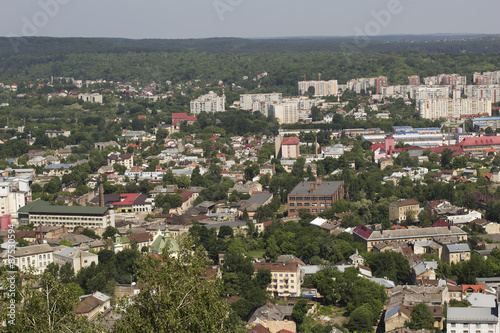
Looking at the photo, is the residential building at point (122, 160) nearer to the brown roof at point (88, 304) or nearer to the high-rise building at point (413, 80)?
the brown roof at point (88, 304)

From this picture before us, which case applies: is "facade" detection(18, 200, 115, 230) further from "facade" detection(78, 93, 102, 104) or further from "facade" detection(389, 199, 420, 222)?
"facade" detection(78, 93, 102, 104)

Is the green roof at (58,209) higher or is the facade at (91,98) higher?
the facade at (91,98)

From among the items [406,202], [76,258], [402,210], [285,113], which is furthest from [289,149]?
[76,258]

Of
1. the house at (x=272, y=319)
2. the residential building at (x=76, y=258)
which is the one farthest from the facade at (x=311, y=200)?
the house at (x=272, y=319)

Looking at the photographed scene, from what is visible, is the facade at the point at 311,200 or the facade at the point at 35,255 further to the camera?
the facade at the point at 311,200

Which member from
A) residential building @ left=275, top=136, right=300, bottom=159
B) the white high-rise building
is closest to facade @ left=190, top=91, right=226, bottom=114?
the white high-rise building

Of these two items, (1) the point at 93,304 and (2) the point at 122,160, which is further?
(2) the point at 122,160

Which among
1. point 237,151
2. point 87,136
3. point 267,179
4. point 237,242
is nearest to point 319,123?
point 237,151

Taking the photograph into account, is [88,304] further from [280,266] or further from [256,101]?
[256,101]
